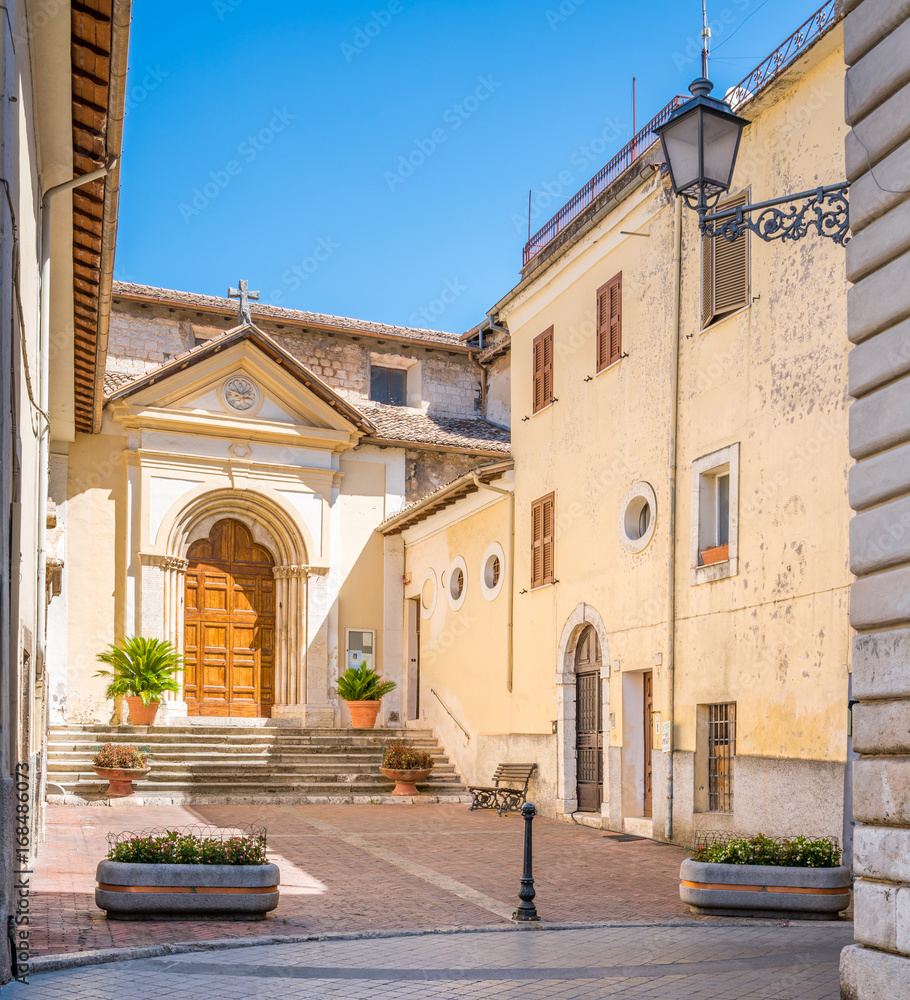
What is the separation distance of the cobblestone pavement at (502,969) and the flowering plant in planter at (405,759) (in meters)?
10.9

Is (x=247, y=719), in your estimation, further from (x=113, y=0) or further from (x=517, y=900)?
(x=113, y=0)

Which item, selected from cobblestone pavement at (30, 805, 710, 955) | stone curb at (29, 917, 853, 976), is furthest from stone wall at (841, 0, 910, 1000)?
cobblestone pavement at (30, 805, 710, 955)

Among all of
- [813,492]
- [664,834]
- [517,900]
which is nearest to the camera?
[517,900]

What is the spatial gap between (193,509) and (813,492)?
1365 cm

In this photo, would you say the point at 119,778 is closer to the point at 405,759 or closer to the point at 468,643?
the point at 405,759

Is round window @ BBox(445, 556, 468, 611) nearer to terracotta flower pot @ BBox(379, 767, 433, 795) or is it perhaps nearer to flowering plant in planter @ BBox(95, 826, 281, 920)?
terracotta flower pot @ BBox(379, 767, 433, 795)

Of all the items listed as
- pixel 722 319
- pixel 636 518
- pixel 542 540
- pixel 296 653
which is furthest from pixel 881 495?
pixel 296 653

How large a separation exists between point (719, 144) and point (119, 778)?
46.1ft

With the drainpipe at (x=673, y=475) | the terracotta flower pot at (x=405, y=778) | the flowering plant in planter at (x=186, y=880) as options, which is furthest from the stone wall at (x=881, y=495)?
the terracotta flower pot at (x=405, y=778)

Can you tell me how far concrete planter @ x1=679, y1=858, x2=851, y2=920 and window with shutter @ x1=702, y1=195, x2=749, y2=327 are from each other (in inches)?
272

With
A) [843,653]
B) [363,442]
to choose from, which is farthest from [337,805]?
[843,653]

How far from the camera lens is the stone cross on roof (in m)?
23.3

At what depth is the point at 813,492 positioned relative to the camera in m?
12.2

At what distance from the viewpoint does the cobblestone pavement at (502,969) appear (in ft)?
22.0
